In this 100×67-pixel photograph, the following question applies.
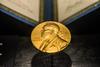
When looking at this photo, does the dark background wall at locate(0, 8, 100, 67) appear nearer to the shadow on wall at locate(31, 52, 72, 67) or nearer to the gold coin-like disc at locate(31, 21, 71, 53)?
the shadow on wall at locate(31, 52, 72, 67)

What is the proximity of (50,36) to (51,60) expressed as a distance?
0.43 metres

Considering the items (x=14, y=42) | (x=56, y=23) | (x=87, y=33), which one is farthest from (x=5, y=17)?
(x=87, y=33)

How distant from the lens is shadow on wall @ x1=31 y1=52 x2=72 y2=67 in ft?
12.6

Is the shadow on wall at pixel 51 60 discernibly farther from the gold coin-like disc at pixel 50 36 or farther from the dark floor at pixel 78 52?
the gold coin-like disc at pixel 50 36

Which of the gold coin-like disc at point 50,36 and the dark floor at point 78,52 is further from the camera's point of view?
the dark floor at point 78,52

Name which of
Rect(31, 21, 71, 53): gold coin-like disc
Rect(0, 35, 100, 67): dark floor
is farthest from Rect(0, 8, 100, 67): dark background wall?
Rect(31, 21, 71, 53): gold coin-like disc

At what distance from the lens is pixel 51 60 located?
12.6ft

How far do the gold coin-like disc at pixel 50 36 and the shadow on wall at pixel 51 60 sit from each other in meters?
0.28

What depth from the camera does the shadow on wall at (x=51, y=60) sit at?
3830mm

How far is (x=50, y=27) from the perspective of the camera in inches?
147

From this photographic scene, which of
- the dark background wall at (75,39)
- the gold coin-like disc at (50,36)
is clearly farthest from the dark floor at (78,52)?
the gold coin-like disc at (50,36)

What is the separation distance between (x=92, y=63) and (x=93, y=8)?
0.94m

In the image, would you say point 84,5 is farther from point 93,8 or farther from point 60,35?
point 60,35

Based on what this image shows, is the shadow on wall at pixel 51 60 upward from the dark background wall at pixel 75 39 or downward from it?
downward
